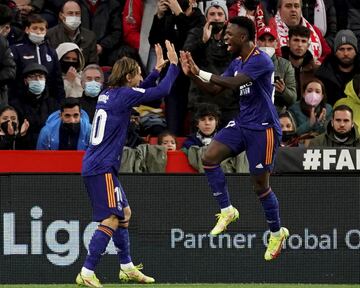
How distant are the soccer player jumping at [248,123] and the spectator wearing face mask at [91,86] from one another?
13.5 ft

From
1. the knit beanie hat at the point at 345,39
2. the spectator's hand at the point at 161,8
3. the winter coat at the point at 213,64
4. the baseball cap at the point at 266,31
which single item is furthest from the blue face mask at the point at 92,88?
the knit beanie hat at the point at 345,39

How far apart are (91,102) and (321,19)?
3.95 m

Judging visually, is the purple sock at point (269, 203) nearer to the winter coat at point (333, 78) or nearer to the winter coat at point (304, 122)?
the winter coat at point (304, 122)

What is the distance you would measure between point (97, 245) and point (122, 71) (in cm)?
182

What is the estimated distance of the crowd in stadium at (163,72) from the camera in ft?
59.9

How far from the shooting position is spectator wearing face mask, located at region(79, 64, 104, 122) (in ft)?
63.0

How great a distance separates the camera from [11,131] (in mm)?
17922

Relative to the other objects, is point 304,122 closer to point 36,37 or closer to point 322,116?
point 322,116

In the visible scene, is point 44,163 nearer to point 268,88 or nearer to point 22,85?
point 22,85

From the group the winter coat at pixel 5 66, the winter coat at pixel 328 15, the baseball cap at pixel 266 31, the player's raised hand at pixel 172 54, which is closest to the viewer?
the player's raised hand at pixel 172 54

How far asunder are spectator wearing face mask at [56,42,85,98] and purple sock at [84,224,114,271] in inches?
194

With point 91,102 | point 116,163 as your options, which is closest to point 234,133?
point 116,163

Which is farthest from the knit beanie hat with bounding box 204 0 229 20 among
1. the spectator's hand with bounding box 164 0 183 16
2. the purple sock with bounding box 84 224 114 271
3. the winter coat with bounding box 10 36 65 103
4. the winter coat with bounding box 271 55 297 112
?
the purple sock with bounding box 84 224 114 271

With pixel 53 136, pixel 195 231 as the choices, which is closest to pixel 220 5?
pixel 53 136
